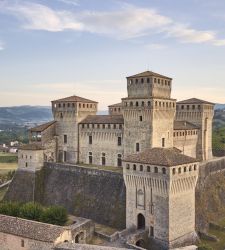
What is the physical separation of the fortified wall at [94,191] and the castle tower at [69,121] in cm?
428

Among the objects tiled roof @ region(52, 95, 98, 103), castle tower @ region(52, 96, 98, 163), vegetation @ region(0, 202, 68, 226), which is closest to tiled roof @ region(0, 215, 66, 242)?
vegetation @ region(0, 202, 68, 226)

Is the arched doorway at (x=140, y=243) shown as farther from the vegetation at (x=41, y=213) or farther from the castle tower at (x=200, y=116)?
the castle tower at (x=200, y=116)

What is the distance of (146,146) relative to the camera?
1726 inches

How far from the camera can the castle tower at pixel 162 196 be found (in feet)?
111

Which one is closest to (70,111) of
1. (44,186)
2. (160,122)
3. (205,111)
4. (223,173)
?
(44,186)

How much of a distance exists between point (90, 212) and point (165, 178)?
479 inches

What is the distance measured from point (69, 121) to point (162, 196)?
2253 cm

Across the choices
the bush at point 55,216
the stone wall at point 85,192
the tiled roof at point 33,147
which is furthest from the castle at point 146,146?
the bush at point 55,216

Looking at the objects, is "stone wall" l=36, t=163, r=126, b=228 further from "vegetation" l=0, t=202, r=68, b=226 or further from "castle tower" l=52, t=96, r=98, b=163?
"vegetation" l=0, t=202, r=68, b=226

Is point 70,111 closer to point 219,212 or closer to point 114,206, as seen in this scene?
point 114,206

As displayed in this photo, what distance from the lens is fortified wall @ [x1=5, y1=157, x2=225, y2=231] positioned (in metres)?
40.7

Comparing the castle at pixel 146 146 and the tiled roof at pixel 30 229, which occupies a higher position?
the castle at pixel 146 146

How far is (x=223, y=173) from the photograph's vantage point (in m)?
51.4

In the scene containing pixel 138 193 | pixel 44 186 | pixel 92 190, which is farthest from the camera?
A: pixel 44 186
